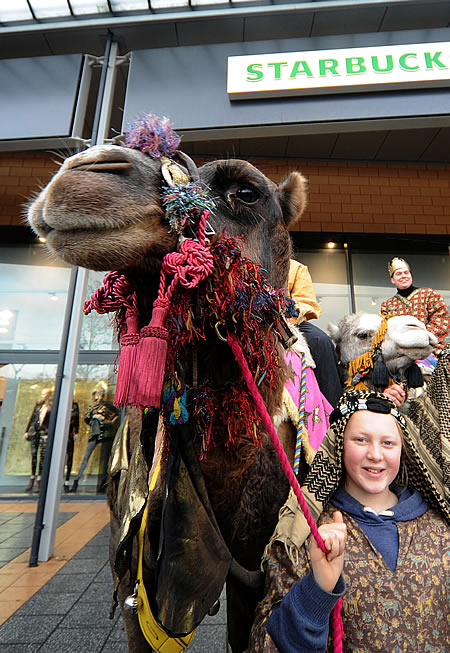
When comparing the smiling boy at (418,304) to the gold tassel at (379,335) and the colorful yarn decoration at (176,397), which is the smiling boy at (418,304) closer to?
the gold tassel at (379,335)

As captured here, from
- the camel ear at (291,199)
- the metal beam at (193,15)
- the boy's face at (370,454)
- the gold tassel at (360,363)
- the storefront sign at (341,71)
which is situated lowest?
the boy's face at (370,454)

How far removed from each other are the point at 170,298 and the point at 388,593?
1251 mm

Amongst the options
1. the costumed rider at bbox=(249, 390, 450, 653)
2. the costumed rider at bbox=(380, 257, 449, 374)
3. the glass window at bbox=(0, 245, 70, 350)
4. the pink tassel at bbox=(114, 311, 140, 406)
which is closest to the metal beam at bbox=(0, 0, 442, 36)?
the costumed rider at bbox=(380, 257, 449, 374)

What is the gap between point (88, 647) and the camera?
9.32ft

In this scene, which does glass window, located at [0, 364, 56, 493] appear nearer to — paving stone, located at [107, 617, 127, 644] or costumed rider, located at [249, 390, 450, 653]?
paving stone, located at [107, 617, 127, 644]

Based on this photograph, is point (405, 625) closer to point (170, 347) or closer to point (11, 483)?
point (170, 347)

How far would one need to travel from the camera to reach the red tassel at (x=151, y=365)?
920 mm

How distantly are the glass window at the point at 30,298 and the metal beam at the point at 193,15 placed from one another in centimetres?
447

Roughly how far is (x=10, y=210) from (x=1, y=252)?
40.8 inches

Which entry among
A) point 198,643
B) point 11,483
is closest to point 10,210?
point 11,483

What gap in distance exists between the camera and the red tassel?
0.92 meters

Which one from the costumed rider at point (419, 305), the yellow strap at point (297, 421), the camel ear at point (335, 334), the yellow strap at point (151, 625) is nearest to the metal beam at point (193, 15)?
the costumed rider at point (419, 305)

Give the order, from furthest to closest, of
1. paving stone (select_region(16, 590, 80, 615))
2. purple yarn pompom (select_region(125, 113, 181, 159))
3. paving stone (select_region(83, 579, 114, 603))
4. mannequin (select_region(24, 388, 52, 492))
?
1. mannequin (select_region(24, 388, 52, 492))
2. paving stone (select_region(83, 579, 114, 603))
3. paving stone (select_region(16, 590, 80, 615))
4. purple yarn pompom (select_region(125, 113, 181, 159))

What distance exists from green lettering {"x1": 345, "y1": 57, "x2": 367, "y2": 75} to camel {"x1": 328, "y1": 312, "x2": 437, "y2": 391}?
325cm
